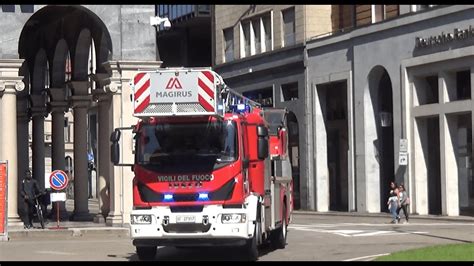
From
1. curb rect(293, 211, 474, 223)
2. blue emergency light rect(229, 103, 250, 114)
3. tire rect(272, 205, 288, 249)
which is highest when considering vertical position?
blue emergency light rect(229, 103, 250, 114)

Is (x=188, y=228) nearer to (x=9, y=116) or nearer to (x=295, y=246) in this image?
(x=295, y=246)

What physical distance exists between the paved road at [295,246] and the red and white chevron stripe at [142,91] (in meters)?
3.49

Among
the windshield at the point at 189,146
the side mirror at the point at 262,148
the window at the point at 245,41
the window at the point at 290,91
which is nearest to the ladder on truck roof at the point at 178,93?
the windshield at the point at 189,146

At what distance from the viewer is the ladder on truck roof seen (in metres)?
20.7

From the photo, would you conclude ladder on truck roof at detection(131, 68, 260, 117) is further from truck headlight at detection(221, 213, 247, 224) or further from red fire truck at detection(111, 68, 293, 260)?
truck headlight at detection(221, 213, 247, 224)

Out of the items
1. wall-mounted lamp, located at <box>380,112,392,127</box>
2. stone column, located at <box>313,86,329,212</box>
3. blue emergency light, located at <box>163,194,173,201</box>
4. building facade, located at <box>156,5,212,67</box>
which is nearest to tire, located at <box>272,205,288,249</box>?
blue emergency light, located at <box>163,194,173,201</box>

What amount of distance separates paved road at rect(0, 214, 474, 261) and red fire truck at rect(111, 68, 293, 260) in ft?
5.37

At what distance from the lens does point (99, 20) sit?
1242 inches

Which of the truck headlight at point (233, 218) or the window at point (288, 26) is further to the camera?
the window at point (288, 26)

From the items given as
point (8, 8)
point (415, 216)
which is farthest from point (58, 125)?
point (415, 216)

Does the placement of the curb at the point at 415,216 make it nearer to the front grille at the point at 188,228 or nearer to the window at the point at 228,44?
the window at the point at 228,44

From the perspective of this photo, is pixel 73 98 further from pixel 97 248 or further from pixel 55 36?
pixel 97 248

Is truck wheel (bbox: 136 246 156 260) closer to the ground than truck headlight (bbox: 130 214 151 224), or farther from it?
closer to the ground

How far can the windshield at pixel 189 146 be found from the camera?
2077 centimetres
